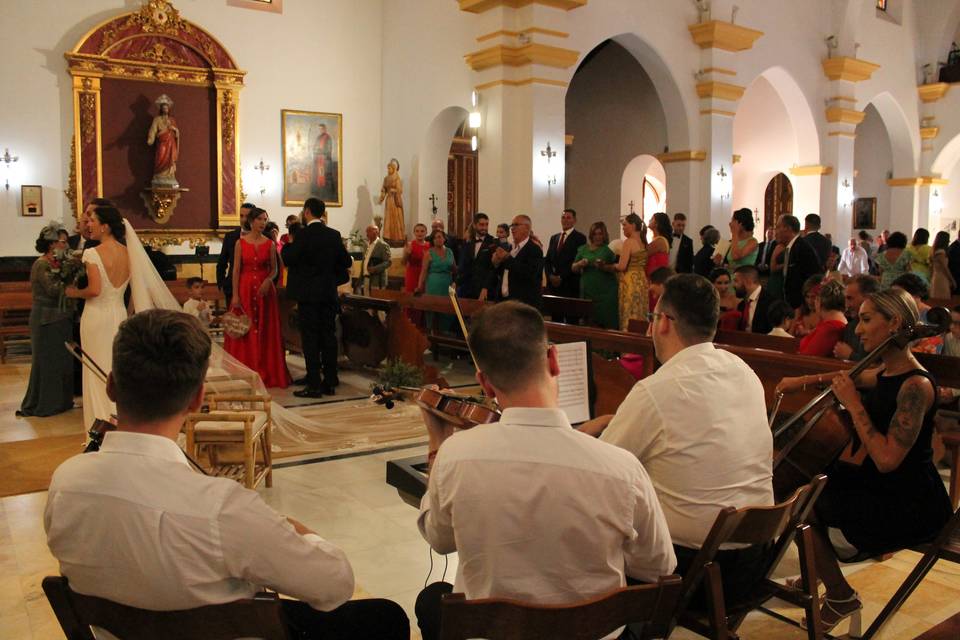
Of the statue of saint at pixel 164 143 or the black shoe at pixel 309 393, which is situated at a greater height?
the statue of saint at pixel 164 143

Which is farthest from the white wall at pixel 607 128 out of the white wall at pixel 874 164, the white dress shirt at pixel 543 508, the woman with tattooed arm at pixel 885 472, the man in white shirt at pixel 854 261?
the white dress shirt at pixel 543 508

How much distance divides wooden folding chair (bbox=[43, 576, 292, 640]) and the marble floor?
1.23 m

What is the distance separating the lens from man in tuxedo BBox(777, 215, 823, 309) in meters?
7.55

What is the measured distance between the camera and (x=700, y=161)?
13.4m

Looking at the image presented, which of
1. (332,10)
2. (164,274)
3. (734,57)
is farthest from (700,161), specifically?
(164,274)

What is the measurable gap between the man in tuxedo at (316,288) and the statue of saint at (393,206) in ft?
20.6

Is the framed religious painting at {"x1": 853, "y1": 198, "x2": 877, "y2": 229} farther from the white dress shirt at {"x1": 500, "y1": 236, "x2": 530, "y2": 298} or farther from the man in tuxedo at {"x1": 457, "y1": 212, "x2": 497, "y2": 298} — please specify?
the white dress shirt at {"x1": 500, "y1": 236, "x2": 530, "y2": 298}

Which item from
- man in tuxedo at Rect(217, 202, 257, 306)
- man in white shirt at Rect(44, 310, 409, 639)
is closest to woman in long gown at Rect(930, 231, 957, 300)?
man in tuxedo at Rect(217, 202, 257, 306)

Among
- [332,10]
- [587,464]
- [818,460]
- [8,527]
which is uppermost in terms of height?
[332,10]

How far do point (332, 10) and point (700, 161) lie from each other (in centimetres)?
666

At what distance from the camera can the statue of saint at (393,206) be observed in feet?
46.4

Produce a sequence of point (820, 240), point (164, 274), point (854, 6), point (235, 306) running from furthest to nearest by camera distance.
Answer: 1. point (854, 6)
2. point (164, 274)
3. point (820, 240)
4. point (235, 306)

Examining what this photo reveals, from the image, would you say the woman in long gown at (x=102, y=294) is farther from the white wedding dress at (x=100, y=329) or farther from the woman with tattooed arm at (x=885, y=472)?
the woman with tattooed arm at (x=885, y=472)

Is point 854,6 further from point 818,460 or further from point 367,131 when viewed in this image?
point 818,460
